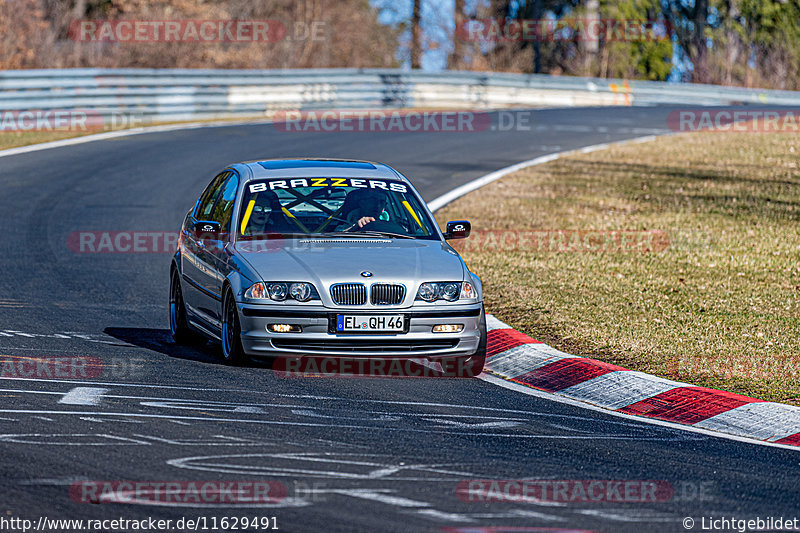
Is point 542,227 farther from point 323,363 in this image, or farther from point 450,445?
point 450,445

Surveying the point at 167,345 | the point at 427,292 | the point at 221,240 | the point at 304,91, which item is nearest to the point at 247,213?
the point at 221,240

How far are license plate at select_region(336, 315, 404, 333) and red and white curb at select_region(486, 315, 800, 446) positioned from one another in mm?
1023

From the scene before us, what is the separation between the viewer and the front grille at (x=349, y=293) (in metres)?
8.80

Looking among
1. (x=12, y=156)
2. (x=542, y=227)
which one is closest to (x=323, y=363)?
(x=542, y=227)

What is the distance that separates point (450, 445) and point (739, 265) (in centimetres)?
749

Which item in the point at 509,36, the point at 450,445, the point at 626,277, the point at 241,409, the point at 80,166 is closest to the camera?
the point at 450,445

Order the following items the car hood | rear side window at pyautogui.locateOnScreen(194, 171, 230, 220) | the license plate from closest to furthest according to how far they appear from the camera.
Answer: the license plate → the car hood → rear side window at pyautogui.locateOnScreen(194, 171, 230, 220)

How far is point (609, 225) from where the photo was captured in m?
16.2

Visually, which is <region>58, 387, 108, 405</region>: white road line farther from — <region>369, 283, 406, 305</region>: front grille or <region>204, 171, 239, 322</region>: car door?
Result: <region>369, 283, 406, 305</region>: front grille

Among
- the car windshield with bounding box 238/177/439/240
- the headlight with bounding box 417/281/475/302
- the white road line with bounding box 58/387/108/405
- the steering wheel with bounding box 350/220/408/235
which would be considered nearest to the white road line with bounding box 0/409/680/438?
the white road line with bounding box 58/387/108/405

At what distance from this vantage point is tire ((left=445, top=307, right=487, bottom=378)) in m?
9.18

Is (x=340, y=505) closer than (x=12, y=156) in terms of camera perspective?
Yes

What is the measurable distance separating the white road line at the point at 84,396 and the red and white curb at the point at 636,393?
298 centimetres

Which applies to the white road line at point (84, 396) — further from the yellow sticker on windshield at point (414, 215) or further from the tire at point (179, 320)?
the yellow sticker on windshield at point (414, 215)
